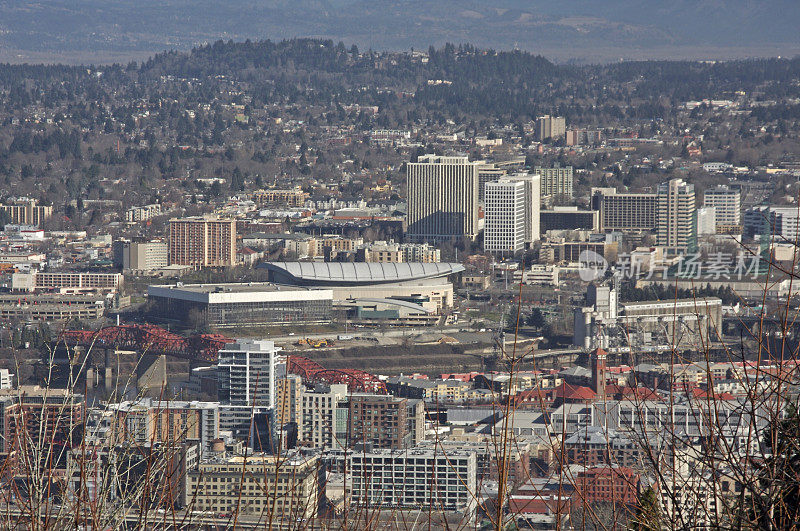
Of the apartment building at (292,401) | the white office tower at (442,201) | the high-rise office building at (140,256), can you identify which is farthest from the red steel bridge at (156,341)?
the white office tower at (442,201)

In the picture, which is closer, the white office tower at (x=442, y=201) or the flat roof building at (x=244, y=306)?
the flat roof building at (x=244, y=306)

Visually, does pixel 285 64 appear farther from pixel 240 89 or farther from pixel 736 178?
pixel 736 178

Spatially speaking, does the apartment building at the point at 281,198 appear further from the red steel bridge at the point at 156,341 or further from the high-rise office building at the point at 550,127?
the red steel bridge at the point at 156,341

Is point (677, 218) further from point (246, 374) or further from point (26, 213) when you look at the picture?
point (246, 374)

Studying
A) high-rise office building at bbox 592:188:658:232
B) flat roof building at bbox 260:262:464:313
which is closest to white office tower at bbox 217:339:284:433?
flat roof building at bbox 260:262:464:313

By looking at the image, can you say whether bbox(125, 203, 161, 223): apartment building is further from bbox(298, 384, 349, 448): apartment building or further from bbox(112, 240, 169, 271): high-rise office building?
bbox(298, 384, 349, 448): apartment building

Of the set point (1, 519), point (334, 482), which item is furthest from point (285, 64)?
point (1, 519)
